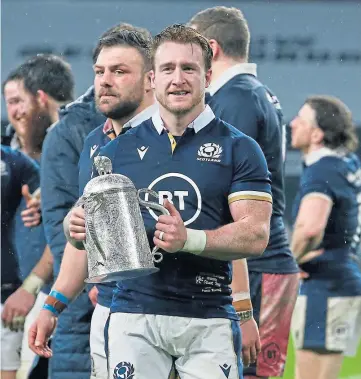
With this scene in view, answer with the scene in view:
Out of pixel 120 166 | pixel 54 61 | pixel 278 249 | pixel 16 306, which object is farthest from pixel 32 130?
pixel 120 166

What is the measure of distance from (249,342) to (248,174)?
0.67 m

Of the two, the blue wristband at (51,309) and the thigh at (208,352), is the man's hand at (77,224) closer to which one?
the thigh at (208,352)

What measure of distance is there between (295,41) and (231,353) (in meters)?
10.6

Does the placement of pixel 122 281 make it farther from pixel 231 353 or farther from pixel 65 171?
pixel 65 171

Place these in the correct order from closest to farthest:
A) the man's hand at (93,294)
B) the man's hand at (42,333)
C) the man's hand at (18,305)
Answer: the man's hand at (42,333) < the man's hand at (93,294) < the man's hand at (18,305)

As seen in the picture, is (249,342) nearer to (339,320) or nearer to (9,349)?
(9,349)

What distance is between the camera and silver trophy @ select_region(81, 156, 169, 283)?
3.69 m

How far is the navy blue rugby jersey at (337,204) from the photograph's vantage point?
6941mm

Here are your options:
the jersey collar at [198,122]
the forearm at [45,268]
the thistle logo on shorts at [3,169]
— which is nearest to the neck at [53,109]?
the thistle logo on shorts at [3,169]

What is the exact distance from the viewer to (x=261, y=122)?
4953 millimetres

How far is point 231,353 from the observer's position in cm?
383

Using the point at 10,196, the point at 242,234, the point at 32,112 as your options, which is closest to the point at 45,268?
the point at 10,196

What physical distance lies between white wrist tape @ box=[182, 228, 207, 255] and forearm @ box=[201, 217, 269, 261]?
1cm

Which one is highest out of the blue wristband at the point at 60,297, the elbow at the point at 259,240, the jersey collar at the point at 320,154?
the jersey collar at the point at 320,154
